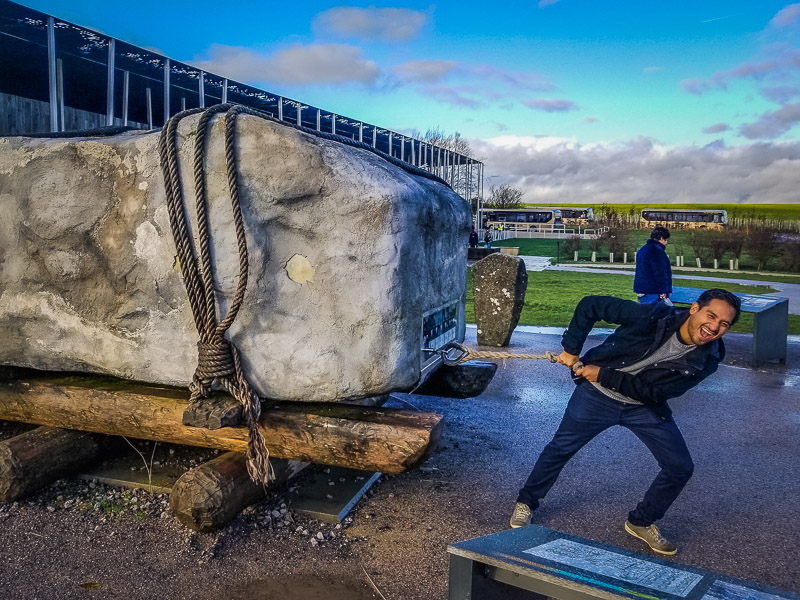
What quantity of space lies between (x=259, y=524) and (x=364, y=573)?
0.66m

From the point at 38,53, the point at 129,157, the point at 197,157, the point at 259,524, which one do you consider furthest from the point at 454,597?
the point at 38,53

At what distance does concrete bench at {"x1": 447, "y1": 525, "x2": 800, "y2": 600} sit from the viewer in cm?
169

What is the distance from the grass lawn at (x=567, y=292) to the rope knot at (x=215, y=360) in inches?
332

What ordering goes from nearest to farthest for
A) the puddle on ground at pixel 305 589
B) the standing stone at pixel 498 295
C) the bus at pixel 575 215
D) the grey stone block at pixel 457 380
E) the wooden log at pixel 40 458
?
the puddle on ground at pixel 305 589 < the wooden log at pixel 40 458 < the grey stone block at pixel 457 380 < the standing stone at pixel 498 295 < the bus at pixel 575 215

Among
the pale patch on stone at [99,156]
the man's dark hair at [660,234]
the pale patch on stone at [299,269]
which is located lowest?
the pale patch on stone at [299,269]

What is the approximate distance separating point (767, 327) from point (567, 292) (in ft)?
25.6

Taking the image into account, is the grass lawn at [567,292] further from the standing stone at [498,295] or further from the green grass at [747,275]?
the green grass at [747,275]

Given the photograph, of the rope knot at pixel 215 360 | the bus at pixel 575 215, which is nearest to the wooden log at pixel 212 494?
the rope knot at pixel 215 360

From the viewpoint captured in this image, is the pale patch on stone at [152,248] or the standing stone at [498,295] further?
the standing stone at [498,295]

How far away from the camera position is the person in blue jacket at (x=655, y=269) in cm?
780

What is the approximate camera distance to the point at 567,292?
15.6 meters

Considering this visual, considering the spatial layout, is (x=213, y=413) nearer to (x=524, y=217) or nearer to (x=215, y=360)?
(x=215, y=360)

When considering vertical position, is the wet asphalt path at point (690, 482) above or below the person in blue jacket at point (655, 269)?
below

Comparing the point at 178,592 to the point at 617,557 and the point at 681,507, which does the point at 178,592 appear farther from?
the point at 681,507
